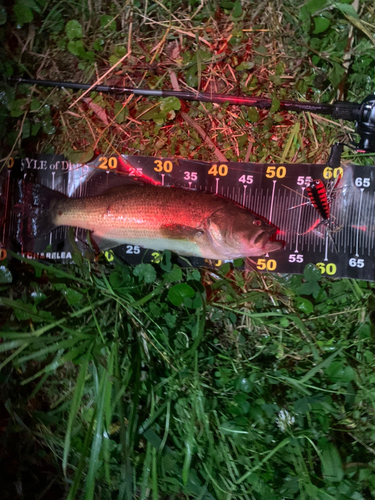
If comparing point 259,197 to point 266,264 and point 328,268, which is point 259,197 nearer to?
point 266,264

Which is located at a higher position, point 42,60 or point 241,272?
point 42,60

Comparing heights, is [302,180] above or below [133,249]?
above

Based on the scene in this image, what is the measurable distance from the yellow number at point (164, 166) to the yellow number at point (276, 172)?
2.27 feet

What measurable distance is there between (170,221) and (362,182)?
1.35m

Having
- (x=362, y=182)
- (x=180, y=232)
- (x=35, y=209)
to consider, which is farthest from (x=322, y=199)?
(x=35, y=209)

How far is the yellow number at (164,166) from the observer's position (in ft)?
7.61

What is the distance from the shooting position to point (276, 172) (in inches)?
89.5

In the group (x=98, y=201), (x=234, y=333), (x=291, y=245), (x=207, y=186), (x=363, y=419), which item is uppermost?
(x=207, y=186)

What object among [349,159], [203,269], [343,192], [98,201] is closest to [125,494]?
[203,269]

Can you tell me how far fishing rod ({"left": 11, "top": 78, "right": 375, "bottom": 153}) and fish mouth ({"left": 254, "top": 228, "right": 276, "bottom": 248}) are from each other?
82cm

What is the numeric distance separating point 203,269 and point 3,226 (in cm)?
148

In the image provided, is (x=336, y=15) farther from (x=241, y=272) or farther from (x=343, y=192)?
(x=241, y=272)

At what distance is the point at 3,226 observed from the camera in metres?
2.33

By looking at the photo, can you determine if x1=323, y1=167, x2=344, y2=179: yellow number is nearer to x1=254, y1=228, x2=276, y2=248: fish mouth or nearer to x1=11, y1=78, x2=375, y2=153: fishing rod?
x1=11, y1=78, x2=375, y2=153: fishing rod
